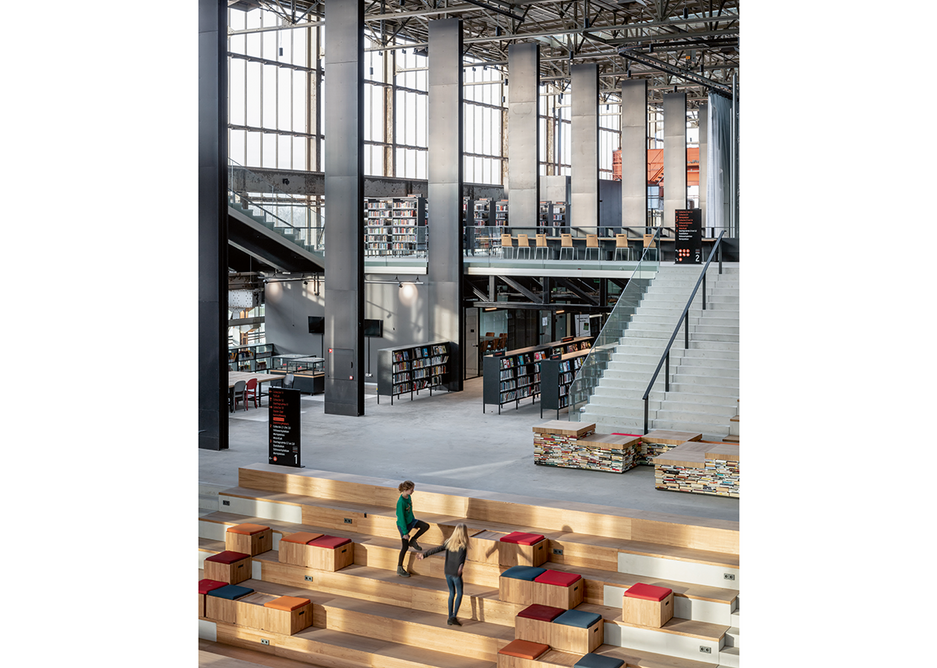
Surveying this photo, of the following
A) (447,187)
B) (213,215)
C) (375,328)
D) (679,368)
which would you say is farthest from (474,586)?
(375,328)

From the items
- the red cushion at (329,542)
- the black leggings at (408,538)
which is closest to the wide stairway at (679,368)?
the black leggings at (408,538)

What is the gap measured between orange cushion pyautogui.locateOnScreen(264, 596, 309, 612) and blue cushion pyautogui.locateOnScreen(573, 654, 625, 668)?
2827mm

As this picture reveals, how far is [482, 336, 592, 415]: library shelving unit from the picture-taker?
1563cm

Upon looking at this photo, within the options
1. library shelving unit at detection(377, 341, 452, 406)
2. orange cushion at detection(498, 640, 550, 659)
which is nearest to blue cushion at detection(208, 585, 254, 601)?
orange cushion at detection(498, 640, 550, 659)

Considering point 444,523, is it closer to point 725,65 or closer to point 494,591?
point 494,591

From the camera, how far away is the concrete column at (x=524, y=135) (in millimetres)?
23234

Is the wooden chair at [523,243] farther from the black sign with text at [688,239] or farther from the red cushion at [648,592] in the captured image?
the red cushion at [648,592]

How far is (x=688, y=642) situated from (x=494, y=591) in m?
1.99

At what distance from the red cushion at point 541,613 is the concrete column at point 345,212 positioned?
803 cm
